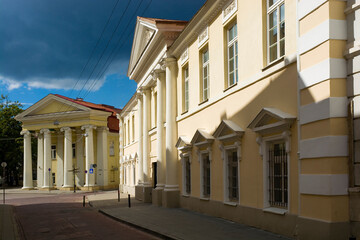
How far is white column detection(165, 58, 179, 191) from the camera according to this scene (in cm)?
2023

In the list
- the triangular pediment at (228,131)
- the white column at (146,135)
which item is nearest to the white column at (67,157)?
the white column at (146,135)

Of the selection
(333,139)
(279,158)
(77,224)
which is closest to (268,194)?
(279,158)

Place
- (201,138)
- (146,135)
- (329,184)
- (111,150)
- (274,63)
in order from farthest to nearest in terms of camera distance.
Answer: (111,150) → (146,135) → (201,138) → (274,63) → (329,184)

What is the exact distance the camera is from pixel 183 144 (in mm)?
18875

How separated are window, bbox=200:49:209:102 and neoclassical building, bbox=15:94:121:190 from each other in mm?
34021

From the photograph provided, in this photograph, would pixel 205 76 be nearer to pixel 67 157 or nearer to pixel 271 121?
pixel 271 121

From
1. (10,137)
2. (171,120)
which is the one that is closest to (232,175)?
(171,120)

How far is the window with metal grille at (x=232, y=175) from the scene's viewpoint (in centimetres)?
1341

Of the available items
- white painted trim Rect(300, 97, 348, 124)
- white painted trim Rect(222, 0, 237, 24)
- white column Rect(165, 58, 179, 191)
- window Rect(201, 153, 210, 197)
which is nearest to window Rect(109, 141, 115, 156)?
white column Rect(165, 58, 179, 191)

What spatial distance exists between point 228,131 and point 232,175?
1.44 m

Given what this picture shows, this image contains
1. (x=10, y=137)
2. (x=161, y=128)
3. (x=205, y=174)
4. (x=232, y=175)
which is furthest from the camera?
(x=10, y=137)

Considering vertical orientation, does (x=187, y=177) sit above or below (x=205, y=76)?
below

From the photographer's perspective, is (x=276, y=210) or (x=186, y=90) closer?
(x=276, y=210)

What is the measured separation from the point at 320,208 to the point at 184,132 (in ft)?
36.7
